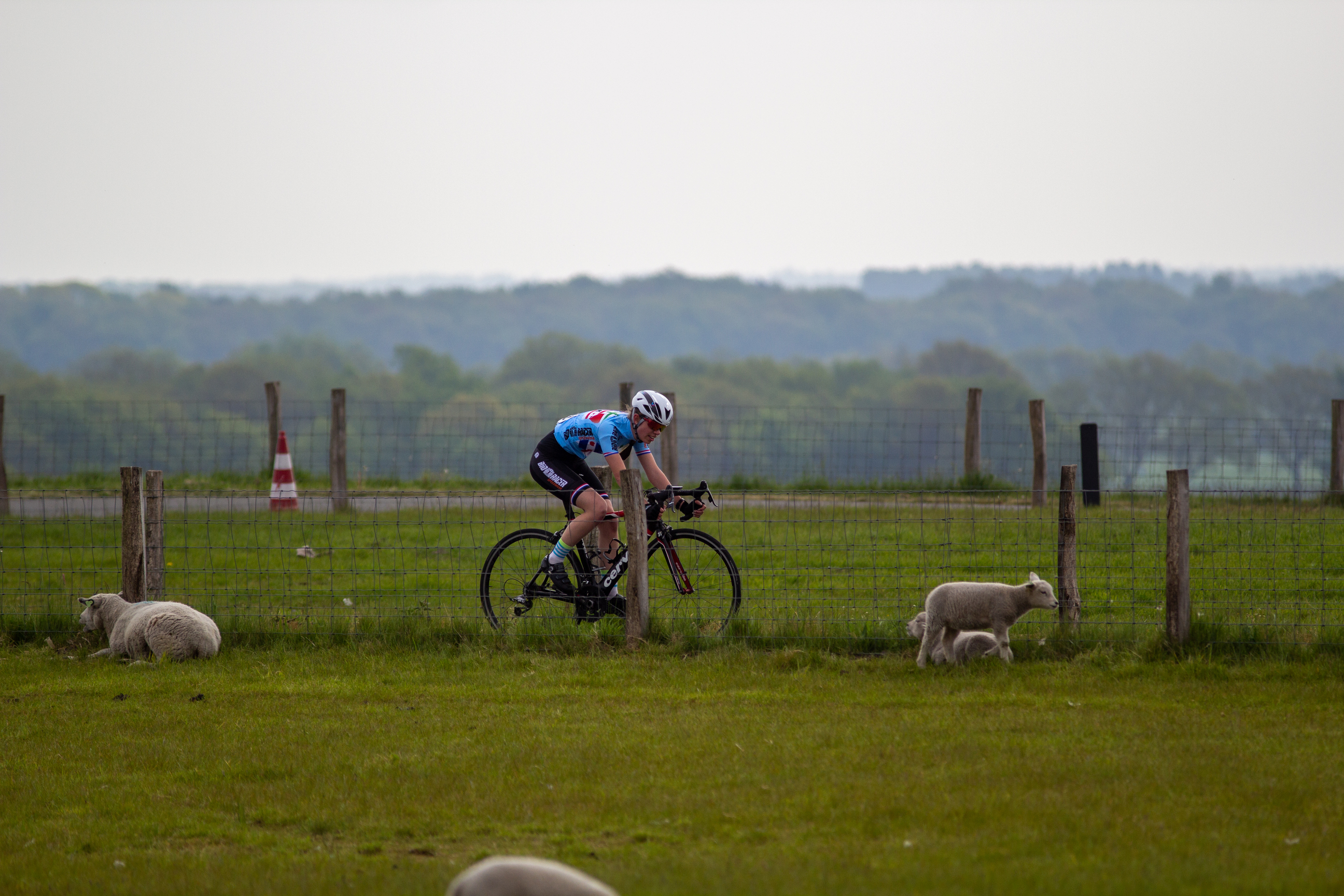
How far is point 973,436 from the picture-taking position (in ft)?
58.0

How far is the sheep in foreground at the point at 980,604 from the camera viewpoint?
25.1 feet

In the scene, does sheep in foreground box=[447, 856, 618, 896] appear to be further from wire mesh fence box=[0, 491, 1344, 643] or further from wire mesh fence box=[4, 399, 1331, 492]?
wire mesh fence box=[4, 399, 1331, 492]

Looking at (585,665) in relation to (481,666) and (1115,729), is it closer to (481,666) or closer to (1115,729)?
(481,666)

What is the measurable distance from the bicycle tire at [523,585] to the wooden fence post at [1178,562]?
14.6 feet

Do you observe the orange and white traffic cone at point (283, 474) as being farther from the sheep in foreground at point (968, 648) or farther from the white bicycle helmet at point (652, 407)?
the sheep in foreground at point (968, 648)

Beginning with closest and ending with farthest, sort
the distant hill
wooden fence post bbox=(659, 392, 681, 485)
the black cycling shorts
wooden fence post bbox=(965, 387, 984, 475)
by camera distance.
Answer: the black cycling shorts → wooden fence post bbox=(659, 392, 681, 485) → wooden fence post bbox=(965, 387, 984, 475) → the distant hill

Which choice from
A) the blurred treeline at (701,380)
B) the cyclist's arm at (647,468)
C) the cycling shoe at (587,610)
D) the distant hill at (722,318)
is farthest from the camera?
the distant hill at (722,318)

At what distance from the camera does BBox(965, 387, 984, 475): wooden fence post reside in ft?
57.8

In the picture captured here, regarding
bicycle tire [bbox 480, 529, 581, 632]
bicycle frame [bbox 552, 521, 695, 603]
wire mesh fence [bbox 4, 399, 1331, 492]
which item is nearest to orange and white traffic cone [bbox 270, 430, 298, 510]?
bicycle tire [bbox 480, 529, 581, 632]

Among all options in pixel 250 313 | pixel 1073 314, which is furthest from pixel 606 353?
pixel 1073 314

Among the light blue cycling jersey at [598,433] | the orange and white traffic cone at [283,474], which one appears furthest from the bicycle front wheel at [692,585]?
the orange and white traffic cone at [283,474]

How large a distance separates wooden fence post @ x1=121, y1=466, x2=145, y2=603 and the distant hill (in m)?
119

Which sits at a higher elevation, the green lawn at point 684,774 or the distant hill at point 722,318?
the distant hill at point 722,318

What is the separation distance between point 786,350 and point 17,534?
5932 inches
